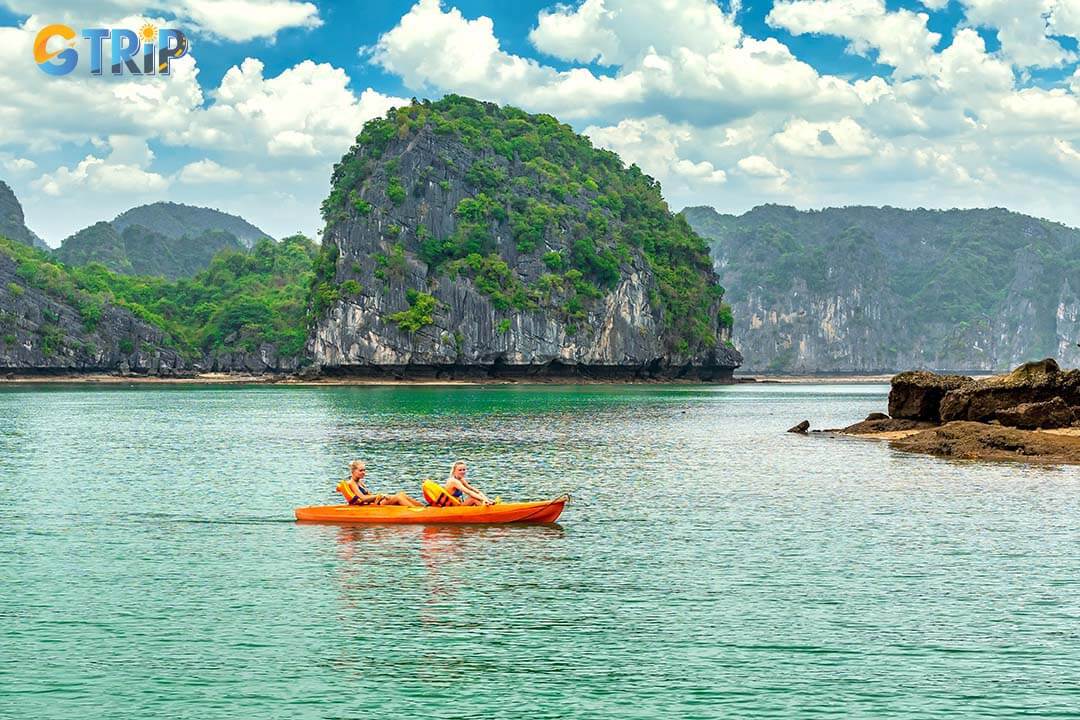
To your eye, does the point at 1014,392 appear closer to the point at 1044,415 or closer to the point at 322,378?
the point at 1044,415

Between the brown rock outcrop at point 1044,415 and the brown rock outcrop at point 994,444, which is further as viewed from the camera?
the brown rock outcrop at point 1044,415

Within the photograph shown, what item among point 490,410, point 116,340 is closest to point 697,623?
point 490,410

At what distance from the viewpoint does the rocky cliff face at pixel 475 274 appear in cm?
13900

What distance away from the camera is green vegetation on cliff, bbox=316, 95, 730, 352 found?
144000mm

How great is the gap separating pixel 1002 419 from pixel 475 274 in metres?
101

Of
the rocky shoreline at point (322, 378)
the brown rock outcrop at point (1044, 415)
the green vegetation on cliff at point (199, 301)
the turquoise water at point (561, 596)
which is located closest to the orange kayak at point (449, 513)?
the turquoise water at point (561, 596)

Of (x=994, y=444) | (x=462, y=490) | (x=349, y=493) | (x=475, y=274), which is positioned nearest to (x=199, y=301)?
(x=475, y=274)

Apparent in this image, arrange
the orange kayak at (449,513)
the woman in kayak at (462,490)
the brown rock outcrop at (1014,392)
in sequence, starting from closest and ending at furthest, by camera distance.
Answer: the orange kayak at (449,513) → the woman in kayak at (462,490) → the brown rock outcrop at (1014,392)

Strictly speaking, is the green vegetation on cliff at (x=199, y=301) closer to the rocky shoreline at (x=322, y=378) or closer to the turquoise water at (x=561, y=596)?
the rocky shoreline at (x=322, y=378)

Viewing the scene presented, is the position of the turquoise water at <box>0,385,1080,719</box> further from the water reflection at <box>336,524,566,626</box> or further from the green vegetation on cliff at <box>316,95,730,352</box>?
the green vegetation on cliff at <box>316,95,730,352</box>

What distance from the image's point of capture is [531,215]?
489ft

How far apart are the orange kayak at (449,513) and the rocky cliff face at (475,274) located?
4291 inches

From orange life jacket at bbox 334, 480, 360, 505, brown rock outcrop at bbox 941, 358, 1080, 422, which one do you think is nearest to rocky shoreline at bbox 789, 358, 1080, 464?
brown rock outcrop at bbox 941, 358, 1080, 422

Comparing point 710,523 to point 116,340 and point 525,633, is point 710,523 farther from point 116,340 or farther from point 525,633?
point 116,340
